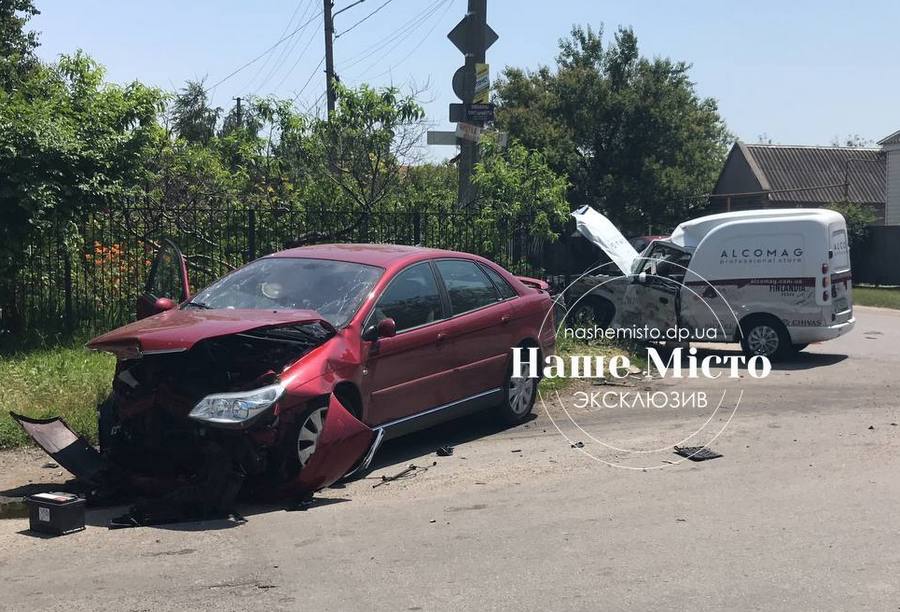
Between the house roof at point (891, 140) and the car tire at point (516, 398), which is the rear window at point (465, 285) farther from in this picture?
the house roof at point (891, 140)

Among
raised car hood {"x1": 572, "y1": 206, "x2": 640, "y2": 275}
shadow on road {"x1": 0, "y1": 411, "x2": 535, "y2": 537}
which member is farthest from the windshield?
raised car hood {"x1": 572, "y1": 206, "x2": 640, "y2": 275}

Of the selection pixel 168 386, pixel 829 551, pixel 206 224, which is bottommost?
pixel 829 551

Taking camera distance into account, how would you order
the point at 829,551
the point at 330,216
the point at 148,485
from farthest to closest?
1. the point at 330,216
2. the point at 148,485
3. the point at 829,551

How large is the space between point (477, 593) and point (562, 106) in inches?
1151

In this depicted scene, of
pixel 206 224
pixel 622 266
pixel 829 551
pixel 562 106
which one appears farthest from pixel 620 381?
pixel 562 106

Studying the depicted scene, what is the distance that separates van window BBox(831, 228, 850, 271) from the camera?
13.5m

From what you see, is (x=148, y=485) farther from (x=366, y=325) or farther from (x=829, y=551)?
(x=829, y=551)

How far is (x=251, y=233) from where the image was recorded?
41.3 ft

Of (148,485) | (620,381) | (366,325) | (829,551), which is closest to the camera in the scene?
(829,551)

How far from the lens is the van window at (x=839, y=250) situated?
13469mm

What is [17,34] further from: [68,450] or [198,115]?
[68,450]

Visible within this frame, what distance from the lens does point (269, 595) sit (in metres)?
4.82

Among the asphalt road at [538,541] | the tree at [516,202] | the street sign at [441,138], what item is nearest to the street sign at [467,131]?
the street sign at [441,138]

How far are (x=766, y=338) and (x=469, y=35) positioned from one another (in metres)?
5.91
